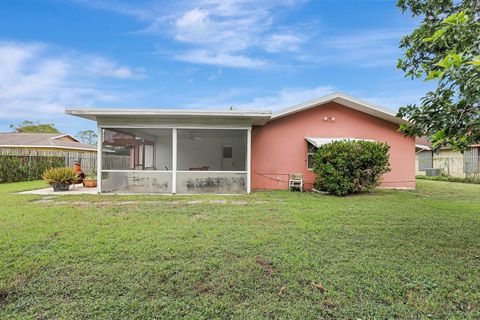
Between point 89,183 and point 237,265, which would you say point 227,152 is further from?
point 237,265

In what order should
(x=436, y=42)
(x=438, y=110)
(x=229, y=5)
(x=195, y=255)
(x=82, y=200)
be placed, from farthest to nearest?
(x=229, y=5) → (x=82, y=200) → (x=195, y=255) → (x=436, y=42) → (x=438, y=110)

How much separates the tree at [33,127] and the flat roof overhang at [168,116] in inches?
1892

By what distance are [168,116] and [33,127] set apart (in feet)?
170

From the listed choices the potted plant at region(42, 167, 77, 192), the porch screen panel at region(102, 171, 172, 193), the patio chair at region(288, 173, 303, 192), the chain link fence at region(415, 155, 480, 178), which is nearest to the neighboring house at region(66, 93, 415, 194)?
the porch screen panel at region(102, 171, 172, 193)

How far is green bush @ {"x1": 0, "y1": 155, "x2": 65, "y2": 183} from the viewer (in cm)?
1727

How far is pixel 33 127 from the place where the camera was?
4944 centimetres

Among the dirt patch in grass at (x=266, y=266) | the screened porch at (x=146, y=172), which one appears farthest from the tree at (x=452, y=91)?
the screened porch at (x=146, y=172)

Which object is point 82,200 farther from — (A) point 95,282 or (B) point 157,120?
(A) point 95,282

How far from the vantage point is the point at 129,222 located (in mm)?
6934

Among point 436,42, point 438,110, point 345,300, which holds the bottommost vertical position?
point 345,300

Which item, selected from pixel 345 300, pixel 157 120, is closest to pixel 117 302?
pixel 345 300

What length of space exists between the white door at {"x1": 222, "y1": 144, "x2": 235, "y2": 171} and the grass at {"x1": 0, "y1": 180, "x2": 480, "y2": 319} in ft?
34.4

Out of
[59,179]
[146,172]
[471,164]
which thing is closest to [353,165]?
[146,172]

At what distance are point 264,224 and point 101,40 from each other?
16.4 meters
